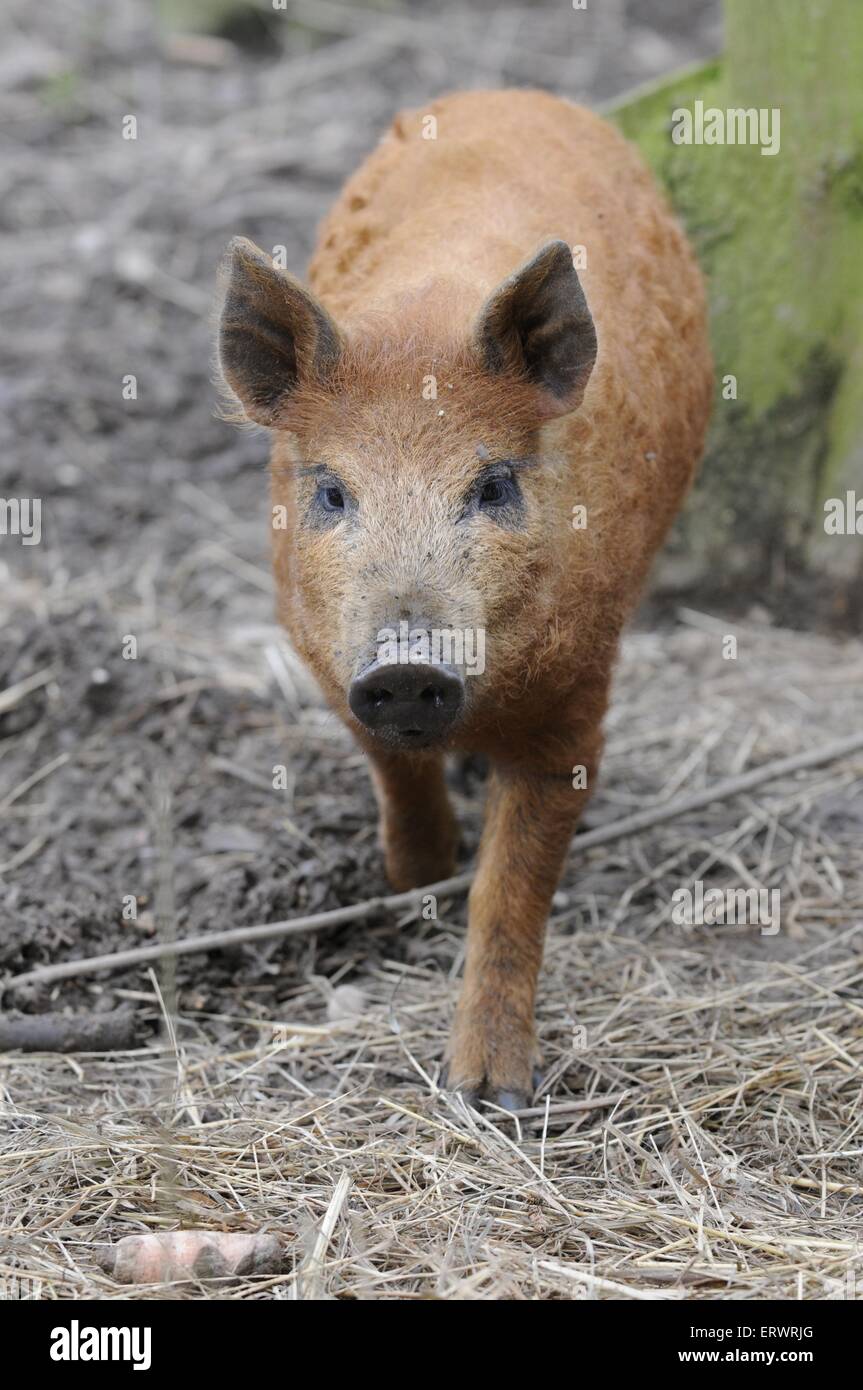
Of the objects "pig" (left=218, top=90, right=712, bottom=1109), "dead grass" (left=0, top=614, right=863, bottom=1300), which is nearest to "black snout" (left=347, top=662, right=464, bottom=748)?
"pig" (left=218, top=90, right=712, bottom=1109)

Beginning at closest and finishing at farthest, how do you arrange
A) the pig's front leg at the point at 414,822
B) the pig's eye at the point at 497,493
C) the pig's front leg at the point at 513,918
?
the pig's eye at the point at 497,493 → the pig's front leg at the point at 513,918 → the pig's front leg at the point at 414,822

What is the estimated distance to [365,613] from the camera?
4383mm

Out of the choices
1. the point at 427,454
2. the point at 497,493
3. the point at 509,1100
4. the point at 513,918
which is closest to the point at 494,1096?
the point at 509,1100

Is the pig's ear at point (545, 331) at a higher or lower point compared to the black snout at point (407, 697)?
higher

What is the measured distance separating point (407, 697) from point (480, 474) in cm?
79

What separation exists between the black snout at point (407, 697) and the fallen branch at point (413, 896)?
117cm

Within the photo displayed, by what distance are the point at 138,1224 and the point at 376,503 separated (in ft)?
6.69

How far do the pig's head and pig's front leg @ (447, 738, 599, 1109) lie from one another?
608mm

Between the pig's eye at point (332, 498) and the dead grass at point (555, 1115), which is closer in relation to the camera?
the dead grass at point (555, 1115)

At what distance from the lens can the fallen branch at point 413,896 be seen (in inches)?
219

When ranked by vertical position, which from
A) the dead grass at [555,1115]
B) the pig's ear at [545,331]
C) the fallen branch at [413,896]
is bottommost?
the dead grass at [555,1115]

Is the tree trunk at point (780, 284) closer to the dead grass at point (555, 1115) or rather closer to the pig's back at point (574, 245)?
the pig's back at point (574, 245)

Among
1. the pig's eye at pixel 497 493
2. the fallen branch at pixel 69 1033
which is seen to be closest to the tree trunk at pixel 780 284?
the pig's eye at pixel 497 493

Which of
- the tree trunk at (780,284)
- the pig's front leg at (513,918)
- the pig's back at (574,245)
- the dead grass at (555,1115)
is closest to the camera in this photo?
the dead grass at (555,1115)
